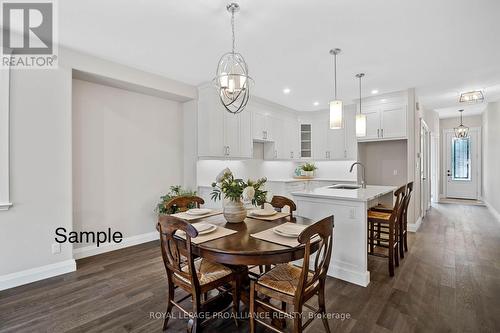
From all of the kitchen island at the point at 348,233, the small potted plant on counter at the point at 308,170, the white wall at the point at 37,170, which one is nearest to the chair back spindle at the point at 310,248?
the kitchen island at the point at 348,233

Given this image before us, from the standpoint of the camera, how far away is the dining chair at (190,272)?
5.69ft

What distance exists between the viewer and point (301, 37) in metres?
2.76

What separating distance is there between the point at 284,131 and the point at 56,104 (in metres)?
4.48

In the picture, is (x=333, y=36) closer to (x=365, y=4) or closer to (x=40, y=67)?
(x=365, y=4)

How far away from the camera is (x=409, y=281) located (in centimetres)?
279

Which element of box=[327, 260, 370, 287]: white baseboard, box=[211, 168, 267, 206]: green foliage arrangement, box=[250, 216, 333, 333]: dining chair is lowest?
box=[327, 260, 370, 287]: white baseboard

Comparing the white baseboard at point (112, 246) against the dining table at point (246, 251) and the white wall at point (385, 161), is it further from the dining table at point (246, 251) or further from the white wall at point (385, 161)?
the white wall at point (385, 161)

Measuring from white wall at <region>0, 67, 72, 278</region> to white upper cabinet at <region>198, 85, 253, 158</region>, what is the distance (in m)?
1.91

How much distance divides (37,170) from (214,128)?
246cm

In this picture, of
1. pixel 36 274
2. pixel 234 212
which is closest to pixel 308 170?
pixel 234 212

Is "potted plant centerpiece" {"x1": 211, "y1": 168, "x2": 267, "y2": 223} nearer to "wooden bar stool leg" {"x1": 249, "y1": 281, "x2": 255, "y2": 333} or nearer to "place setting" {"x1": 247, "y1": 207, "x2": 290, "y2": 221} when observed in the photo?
"place setting" {"x1": 247, "y1": 207, "x2": 290, "y2": 221}

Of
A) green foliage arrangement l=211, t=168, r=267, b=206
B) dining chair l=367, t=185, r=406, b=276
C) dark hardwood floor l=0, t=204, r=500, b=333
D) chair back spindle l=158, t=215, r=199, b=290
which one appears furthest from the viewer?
dining chair l=367, t=185, r=406, b=276

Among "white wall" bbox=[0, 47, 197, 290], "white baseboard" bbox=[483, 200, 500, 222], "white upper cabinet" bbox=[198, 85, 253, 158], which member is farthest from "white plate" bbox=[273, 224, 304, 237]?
"white baseboard" bbox=[483, 200, 500, 222]

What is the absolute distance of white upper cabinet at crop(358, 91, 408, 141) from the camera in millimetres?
4770
